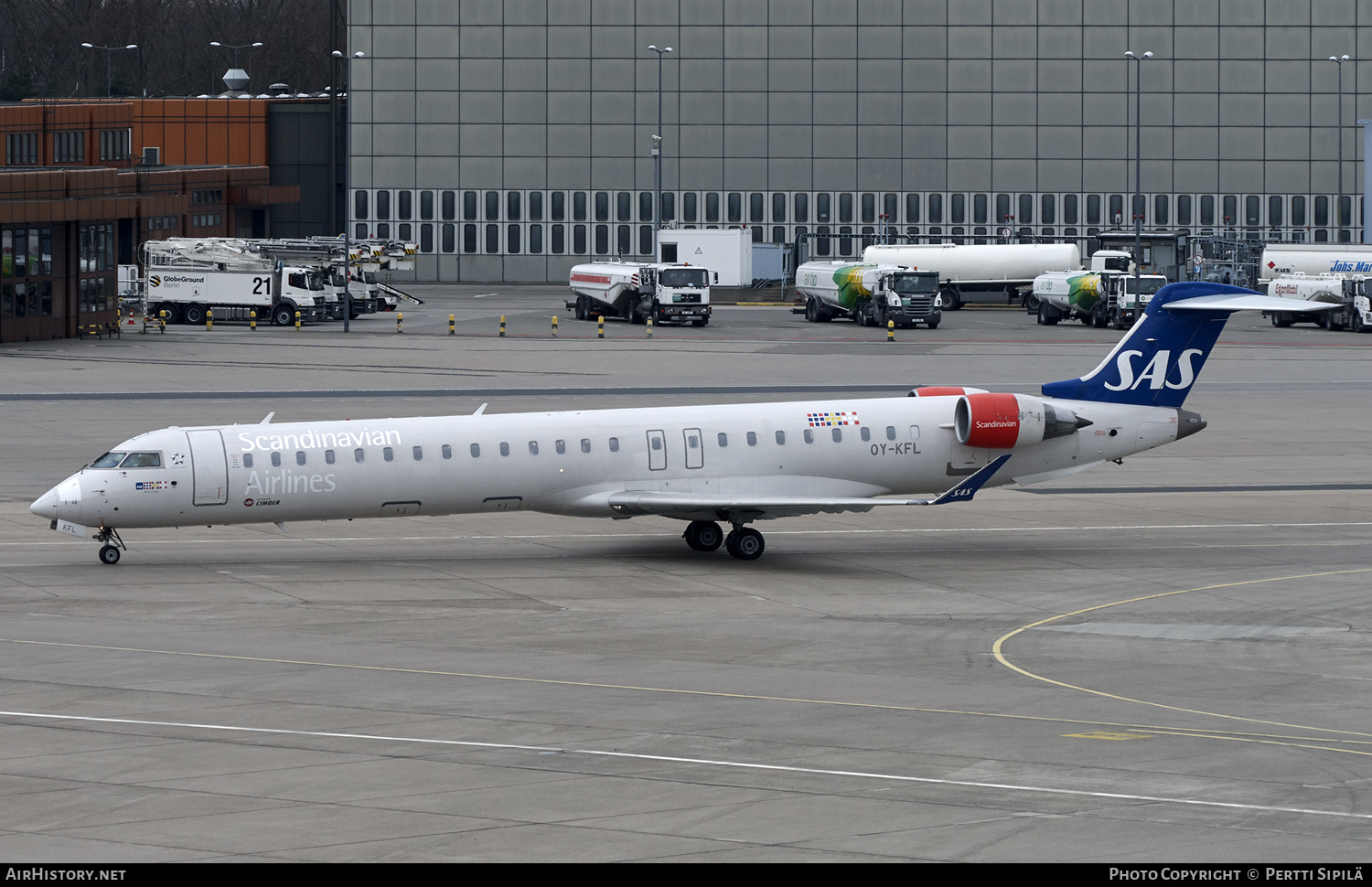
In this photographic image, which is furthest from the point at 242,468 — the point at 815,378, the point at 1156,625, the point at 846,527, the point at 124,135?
the point at 124,135

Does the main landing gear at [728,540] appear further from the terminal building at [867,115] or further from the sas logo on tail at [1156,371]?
the terminal building at [867,115]

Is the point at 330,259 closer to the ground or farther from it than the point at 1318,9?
closer to the ground

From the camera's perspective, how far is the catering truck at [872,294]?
286 feet

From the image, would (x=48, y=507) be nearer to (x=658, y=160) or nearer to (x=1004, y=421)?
(x=1004, y=421)

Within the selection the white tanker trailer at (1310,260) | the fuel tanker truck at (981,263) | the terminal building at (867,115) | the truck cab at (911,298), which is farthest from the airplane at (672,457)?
the terminal building at (867,115)

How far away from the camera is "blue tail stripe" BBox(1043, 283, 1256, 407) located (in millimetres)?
35062

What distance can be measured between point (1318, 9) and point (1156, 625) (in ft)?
329

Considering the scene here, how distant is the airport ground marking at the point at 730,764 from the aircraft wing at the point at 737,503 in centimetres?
1300

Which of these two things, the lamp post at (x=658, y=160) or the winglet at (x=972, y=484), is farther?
the lamp post at (x=658, y=160)

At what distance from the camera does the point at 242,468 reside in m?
31.3

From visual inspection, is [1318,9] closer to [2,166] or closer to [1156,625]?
[2,166]

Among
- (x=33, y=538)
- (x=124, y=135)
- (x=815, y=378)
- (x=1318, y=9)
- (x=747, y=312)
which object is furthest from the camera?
(x=1318, y=9)

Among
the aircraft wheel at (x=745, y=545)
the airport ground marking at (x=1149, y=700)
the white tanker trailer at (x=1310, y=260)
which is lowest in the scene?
the airport ground marking at (x=1149, y=700)

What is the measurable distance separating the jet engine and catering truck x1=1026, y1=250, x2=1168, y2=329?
55.2 m
